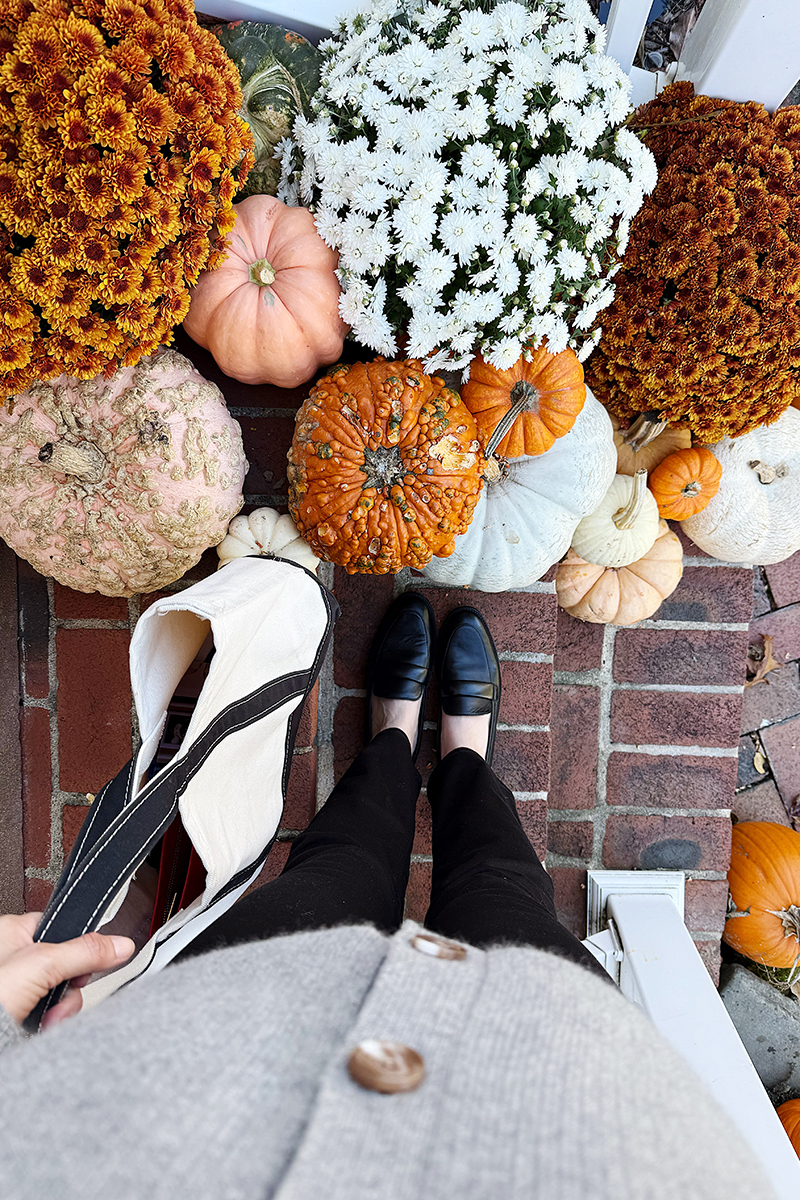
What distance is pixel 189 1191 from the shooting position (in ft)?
1.11

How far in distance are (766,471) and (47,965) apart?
1.22 m

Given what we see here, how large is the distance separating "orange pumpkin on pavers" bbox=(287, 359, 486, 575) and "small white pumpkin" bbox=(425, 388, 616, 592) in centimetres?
14

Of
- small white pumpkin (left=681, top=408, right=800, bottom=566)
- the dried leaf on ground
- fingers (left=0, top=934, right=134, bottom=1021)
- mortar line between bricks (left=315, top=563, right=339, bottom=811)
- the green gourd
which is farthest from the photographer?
the dried leaf on ground

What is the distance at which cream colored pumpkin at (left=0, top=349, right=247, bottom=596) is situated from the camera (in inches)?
34.9

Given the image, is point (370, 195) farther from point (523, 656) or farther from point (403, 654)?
point (523, 656)

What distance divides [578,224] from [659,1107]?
0.87 meters

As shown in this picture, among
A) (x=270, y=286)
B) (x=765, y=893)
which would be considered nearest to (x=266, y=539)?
(x=270, y=286)

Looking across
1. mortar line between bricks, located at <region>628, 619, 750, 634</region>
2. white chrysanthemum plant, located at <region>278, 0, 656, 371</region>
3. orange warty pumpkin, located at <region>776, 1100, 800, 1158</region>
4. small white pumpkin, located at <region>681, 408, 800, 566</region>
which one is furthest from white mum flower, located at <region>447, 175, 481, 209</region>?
orange warty pumpkin, located at <region>776, 1100, 800, 1158</region>

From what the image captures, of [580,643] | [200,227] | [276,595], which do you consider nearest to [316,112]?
[200,227]

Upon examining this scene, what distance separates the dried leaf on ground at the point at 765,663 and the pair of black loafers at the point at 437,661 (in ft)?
1.91

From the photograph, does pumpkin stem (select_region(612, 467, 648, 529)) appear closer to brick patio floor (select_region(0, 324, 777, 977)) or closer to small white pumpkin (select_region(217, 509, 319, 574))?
brick patio floor (select_region(0, 324, 777, 977))

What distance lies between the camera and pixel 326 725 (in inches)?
51.5

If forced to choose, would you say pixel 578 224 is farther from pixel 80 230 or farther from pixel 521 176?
pixel 80 230

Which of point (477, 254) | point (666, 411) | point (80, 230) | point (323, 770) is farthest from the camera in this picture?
point (323, 770)
